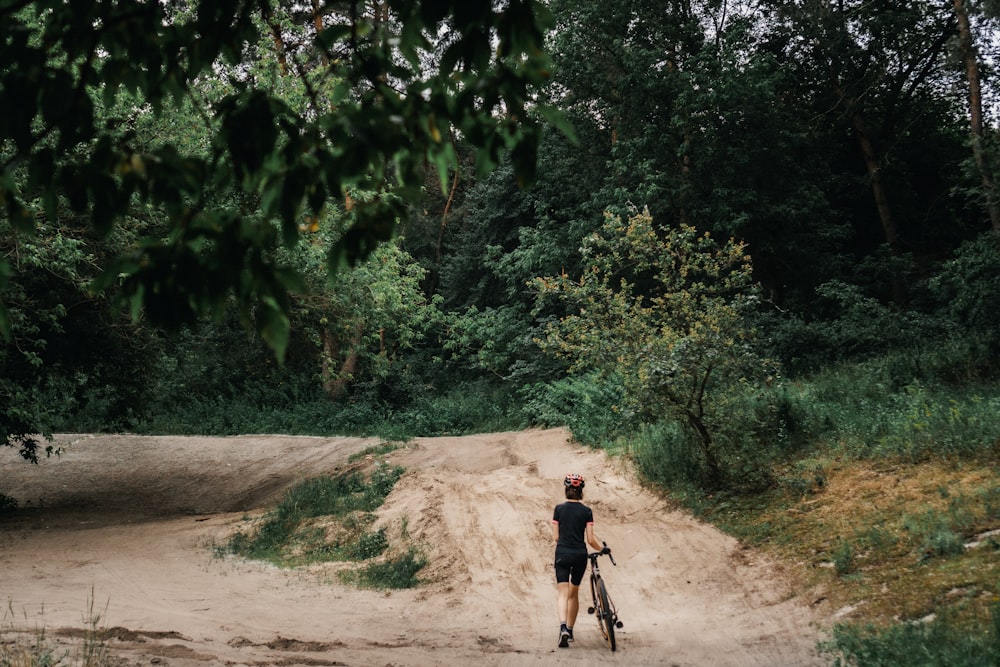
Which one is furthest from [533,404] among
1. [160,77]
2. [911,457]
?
[160,77]

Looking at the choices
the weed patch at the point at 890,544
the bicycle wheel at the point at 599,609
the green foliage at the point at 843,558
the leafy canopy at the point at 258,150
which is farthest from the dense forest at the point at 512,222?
the bicycle wheel at the point at 599,609

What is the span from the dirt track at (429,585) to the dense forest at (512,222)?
6.64ft

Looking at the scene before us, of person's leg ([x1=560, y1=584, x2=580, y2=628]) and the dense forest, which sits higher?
the dense forest

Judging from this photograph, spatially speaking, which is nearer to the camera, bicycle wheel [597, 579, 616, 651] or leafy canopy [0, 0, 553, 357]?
leafy canopy [0, 0, 553, 357]

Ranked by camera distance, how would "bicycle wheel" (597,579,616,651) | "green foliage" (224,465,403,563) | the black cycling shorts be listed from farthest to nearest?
"green foliage" (224,465,403,563)
the black cycling shorts
"bicycle wheel" (597,579,616,651)

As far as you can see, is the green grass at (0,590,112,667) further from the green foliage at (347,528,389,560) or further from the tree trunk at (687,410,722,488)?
the tree trunk at (687,410,722,488)

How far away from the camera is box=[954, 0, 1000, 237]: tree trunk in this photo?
1792cm

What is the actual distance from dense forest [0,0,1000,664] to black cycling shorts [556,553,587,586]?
13.8 feet

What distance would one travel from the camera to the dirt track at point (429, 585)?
7.29 meters

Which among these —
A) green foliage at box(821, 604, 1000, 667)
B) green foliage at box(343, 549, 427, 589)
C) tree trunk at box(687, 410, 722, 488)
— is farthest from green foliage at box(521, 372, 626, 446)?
green foliage at box(821, 604, 1000, 667)

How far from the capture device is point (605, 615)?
756 centimetres

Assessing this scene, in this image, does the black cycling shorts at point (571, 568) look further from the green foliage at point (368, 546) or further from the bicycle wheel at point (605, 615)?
the green foliage at point (368, 546)

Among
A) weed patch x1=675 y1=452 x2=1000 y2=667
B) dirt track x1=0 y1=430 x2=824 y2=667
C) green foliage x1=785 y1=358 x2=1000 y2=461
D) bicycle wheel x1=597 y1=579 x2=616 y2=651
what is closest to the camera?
weed patch x1=675 y1=452 x2=1000 y2=667

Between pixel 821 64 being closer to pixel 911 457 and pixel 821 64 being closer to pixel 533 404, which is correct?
pixel 533 404
